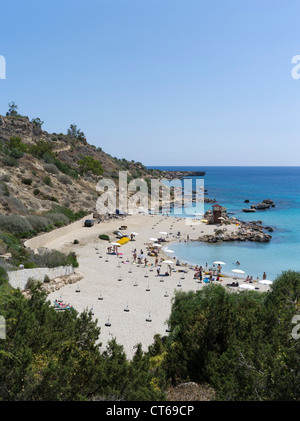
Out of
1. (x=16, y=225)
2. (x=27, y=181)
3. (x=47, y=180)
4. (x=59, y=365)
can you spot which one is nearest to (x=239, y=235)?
(x=16, y=225)

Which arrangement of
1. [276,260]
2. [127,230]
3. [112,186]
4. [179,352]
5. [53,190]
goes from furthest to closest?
[112,186] → [53,190] → [127,230] → [276,260] → [179,352]

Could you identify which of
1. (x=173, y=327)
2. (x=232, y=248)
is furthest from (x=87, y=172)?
(x=173, y=327)

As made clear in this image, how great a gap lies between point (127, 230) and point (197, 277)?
17.3 m

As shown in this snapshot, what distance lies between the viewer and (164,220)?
161 ft

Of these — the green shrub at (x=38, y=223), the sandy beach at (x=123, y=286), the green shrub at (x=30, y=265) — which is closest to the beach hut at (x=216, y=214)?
the sandy beach at (x=123, y=286)

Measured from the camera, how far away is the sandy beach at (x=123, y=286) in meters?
15.7

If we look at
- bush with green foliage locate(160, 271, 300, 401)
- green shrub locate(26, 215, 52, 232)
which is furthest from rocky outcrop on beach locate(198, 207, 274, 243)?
bush with green foliage locate(160, 271, 300, 401)

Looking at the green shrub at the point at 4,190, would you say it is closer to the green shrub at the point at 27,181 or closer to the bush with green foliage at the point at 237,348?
the green shrub at the point at 27,181

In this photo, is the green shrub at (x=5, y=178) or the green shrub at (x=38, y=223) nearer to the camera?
the green shrub at (x=38, y=223)

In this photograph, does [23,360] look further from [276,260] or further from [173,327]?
[276,260]

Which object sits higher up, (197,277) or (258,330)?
(258,330)

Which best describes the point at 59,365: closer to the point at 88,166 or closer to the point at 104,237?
the point at 104,237

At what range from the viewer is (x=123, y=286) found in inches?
862
